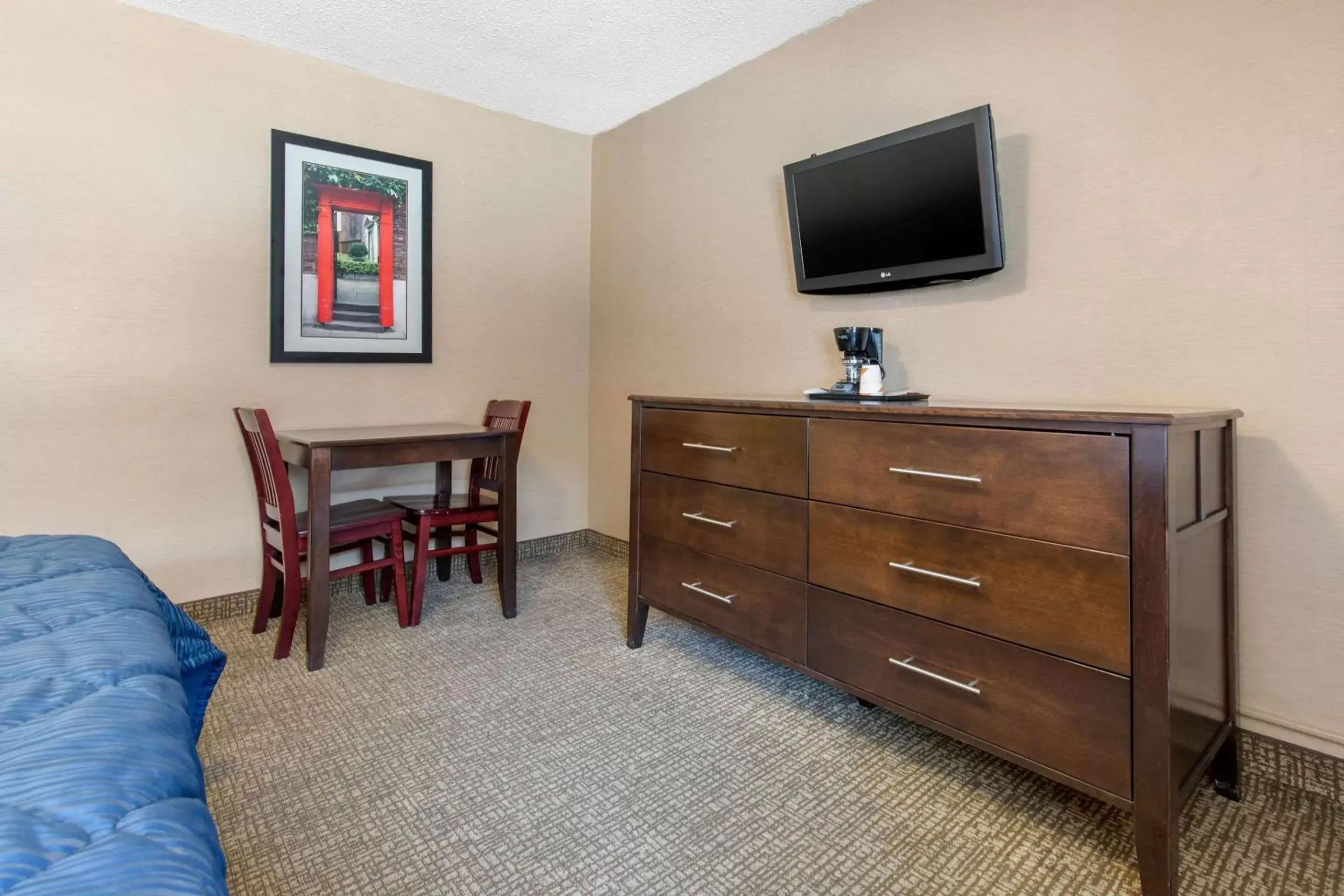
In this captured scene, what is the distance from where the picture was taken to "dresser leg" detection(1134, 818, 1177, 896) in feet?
4.14

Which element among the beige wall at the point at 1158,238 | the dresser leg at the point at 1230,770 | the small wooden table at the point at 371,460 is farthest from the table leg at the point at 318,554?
the dresser leg at the point at 1230,770

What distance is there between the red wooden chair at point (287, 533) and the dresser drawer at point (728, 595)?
3.52 ft

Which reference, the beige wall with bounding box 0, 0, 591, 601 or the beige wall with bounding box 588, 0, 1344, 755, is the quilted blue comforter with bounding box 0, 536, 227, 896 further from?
the beige wall with bounding box 588, 0, 1344, 755

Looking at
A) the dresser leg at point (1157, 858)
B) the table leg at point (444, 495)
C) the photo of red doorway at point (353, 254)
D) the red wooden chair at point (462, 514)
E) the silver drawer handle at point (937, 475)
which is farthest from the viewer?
the table leg at point (444, 495)

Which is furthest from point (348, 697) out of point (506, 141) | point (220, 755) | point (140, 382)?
point (506, 141)

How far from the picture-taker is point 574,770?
5.70 ft

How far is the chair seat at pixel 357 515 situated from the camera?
8.27 feet

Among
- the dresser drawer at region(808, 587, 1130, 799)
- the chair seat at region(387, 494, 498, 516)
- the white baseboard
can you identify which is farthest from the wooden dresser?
the chair seat at region(387, 494, 498, 516)

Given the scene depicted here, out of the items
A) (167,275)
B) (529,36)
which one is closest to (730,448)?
(529,36)

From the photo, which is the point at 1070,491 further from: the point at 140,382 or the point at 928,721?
the point at 140,382

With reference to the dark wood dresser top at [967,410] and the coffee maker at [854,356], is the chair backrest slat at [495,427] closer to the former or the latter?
the dark wood dresser top at [967,410]

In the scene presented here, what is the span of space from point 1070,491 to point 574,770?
1390mm

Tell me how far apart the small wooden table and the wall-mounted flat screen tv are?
1517mm

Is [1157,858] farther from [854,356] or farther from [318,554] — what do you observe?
[318,554]
